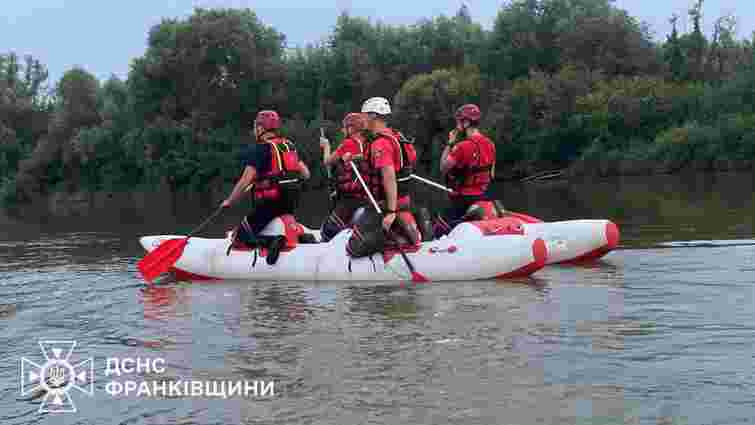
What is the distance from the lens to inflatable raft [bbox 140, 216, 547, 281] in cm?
927

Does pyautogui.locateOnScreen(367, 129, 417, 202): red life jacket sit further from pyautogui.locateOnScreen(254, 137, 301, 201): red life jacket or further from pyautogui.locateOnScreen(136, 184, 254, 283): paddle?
pyautogui.locateOnScreen(136, 184, 254, 283): paddle

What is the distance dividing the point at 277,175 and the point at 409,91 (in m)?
33.4

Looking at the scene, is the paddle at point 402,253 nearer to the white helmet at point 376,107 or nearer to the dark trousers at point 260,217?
the white helmet at point 376,107

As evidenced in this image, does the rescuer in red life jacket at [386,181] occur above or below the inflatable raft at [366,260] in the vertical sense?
above

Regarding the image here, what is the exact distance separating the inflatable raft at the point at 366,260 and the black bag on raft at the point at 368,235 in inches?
3.3

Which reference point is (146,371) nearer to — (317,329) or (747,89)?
(317,329)

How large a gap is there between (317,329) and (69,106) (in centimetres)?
5099

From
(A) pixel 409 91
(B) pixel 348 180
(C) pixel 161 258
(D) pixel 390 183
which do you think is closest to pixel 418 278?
(D) pixel 390 183

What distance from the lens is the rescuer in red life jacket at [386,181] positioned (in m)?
9.18

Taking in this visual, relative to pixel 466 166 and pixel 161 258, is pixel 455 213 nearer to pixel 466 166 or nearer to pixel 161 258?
pixel 466 166

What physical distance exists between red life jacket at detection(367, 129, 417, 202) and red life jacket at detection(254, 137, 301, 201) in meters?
1.05

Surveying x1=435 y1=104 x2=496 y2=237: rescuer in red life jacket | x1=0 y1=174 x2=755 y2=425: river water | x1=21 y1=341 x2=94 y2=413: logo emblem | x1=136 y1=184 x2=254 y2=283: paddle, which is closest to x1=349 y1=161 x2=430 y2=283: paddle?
x1=0 y1=174 x2=755 y2=425: river water

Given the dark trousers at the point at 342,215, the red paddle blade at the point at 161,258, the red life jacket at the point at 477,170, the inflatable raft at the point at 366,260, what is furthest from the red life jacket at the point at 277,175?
the red life jacket at the point at 477,170

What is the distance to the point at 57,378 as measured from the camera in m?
6.24
